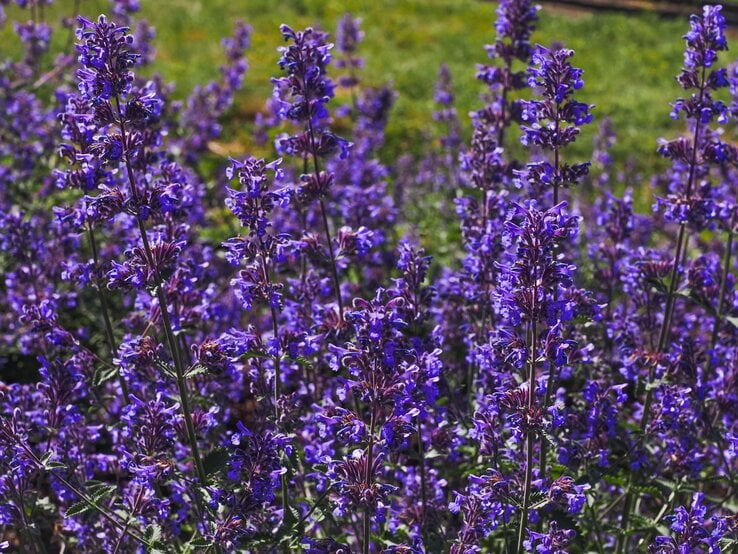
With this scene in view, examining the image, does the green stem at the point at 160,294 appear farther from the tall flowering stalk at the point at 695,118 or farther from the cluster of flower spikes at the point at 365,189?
the tall flowering stalk at the point at 695,118

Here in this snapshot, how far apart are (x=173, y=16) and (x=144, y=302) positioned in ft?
54.6

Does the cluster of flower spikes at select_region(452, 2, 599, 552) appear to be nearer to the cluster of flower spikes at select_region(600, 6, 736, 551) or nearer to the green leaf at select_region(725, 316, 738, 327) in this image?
the cluster of flower spikes at select_region(600, 6, 736, 551)

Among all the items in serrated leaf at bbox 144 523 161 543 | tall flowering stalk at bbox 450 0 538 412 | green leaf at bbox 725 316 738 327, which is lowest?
serrated leaf at bbox 144 523 161 543

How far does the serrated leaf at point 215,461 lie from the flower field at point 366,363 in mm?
39

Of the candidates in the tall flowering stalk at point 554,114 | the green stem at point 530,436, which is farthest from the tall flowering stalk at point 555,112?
the green stem at point 530,436

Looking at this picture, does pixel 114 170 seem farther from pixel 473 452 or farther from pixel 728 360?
pixel 728 360

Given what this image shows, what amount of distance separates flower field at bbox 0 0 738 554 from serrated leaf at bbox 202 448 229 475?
A: 39 mm

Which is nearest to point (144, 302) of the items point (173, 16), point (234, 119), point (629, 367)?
point (629, 367)

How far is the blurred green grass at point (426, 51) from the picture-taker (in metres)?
14.6

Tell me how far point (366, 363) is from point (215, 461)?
0.89 meters

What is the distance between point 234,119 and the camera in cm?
1388

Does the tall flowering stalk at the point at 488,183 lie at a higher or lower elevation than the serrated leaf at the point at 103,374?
higher

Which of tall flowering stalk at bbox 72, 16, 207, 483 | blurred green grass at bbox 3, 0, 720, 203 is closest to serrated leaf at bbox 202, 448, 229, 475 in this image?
tall flowering stalk at bbox 72, 16, 207, 483

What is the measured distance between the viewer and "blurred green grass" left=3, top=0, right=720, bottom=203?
1460 centimetres
